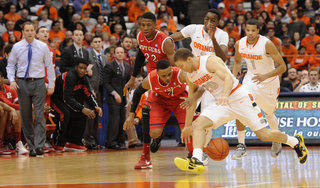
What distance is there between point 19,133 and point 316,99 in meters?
6.92

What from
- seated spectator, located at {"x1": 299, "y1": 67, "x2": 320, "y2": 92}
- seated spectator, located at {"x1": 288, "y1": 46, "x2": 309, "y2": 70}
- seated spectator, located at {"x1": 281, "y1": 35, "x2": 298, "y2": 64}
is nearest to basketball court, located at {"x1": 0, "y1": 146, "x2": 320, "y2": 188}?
seated spectator, located at {"x1": 299, "y1": 67, "x2": 320, "y2": 92}

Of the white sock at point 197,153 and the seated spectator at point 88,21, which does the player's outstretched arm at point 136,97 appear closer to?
the white sock at point 197,153

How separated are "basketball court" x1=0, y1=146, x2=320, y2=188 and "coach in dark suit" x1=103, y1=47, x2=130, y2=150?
7.93 feet

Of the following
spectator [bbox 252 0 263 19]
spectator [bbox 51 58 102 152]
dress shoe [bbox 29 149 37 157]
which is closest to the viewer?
dress shoe [bbox 29 149 37 157]

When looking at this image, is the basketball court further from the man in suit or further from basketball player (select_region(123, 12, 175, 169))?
the man in suit

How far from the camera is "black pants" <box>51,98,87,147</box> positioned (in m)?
9.70

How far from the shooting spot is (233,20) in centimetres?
1645

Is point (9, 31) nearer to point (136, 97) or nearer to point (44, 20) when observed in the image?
point (44, 20)

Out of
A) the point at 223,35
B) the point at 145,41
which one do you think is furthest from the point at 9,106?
the point at 223,35

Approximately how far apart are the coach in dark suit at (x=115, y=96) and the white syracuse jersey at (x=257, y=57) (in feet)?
12.3

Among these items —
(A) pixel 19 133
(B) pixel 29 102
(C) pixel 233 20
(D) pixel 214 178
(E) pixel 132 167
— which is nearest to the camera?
(D) pixel 214 178

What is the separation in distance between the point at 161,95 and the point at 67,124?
148 inches

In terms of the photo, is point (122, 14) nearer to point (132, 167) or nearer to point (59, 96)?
point (59, 96)

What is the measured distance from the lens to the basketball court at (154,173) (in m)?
4.86
